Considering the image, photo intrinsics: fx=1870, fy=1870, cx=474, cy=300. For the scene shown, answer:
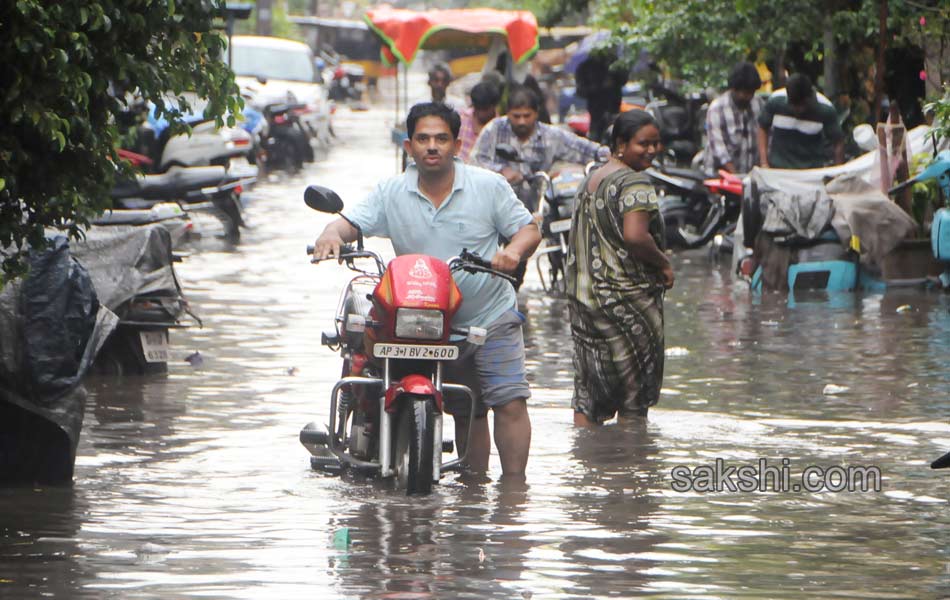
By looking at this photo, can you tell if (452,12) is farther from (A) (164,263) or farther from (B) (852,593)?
(B) (852,593)

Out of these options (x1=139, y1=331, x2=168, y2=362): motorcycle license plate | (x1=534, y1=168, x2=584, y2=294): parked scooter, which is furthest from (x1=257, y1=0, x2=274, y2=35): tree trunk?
(x1=139, y1=331, x2=168, y2=362): motorcycle license plate

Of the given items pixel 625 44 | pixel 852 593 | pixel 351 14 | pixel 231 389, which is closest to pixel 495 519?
pixel 852 593

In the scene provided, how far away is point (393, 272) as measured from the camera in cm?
700

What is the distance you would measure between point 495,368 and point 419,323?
590mm

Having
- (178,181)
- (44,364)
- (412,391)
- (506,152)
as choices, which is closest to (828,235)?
(506,152)

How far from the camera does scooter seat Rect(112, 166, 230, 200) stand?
56.6ft

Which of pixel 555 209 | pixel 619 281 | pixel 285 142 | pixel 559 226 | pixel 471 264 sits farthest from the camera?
pixel 285 142

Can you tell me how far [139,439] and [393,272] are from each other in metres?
2.26

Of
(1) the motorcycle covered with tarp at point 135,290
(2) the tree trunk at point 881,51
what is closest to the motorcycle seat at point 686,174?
(2) the tree trunk at point 881,51

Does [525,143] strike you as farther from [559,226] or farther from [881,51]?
[881,51]

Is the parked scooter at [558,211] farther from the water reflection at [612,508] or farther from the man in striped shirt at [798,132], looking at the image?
the water reflection at [612,508]

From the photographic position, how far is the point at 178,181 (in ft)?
58.3

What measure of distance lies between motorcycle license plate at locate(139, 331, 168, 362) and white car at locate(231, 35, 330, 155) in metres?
20.4

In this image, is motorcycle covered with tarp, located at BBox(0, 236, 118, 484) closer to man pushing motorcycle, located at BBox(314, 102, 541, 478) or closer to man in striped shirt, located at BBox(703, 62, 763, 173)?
man pushing motorcycle, located at BBox(314, 102, 541, 478)
